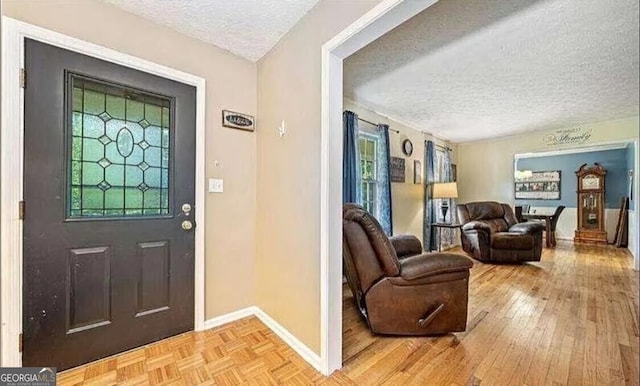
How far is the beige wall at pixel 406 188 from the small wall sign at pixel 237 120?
1871 millimetres

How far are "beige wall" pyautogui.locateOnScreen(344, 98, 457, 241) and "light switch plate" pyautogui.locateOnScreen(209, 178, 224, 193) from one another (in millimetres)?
2301

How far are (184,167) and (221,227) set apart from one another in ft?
1.81

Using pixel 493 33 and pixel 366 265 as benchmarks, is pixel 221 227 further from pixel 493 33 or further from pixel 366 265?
pixel 493 33

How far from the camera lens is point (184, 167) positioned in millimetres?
1909

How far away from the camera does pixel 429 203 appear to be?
4641 millimetres

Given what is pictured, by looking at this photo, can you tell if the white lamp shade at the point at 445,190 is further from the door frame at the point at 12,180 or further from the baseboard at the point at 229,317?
the door frame at the point at 12,180

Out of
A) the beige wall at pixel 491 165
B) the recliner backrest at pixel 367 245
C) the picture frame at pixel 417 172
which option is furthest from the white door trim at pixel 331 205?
the beige wall at pixel 491 165

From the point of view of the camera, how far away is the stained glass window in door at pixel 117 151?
154 centimetres

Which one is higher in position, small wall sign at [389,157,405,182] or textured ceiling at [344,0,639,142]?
textured ceiling at [344,0,639,142]

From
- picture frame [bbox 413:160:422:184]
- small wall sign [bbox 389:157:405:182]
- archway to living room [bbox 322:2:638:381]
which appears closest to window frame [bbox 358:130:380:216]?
archway to living room [bbox 322:2:638:381]

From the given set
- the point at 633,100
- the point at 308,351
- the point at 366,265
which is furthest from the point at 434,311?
the point at 633,100

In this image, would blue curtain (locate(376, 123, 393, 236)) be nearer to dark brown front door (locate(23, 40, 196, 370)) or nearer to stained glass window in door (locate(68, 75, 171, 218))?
dark brown front door (locate(23, 40, 196, 370))

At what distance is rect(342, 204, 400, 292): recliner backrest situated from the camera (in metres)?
1.81

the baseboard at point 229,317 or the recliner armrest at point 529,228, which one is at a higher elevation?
the recliner armrest at point 529,228
